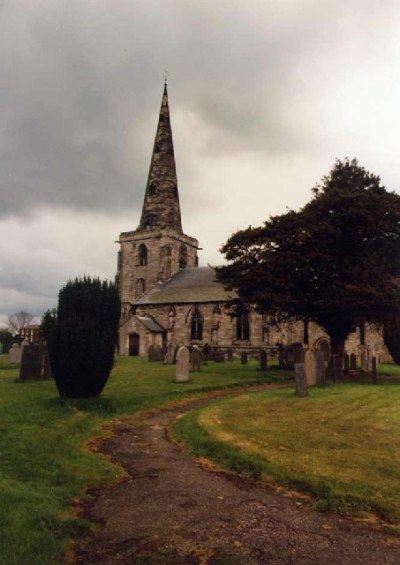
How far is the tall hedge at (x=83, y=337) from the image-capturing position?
40.1ft

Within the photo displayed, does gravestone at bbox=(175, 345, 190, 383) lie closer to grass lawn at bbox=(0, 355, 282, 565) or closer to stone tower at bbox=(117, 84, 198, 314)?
grass lawn at bbox=(0, 355, 282, 565)

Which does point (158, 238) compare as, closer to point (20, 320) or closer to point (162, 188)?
point (162, 188)

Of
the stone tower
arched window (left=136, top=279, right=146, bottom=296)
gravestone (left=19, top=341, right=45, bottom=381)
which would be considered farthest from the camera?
arched window (left=136, top=279, right=146, bottom=296)

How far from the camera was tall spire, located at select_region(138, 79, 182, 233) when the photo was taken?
51.0 metres

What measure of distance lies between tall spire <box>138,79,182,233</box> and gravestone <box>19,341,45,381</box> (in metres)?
33.7

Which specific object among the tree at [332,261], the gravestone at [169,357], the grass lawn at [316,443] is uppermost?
the tree at [332,261]

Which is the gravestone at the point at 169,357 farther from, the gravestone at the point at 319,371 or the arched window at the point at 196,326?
the arched window at the point at 196,326

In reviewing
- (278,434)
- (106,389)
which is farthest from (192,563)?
(106,389)

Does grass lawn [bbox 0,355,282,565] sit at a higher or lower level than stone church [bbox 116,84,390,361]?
lower

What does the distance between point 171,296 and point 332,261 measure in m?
25.2

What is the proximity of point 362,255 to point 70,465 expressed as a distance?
17812 mm

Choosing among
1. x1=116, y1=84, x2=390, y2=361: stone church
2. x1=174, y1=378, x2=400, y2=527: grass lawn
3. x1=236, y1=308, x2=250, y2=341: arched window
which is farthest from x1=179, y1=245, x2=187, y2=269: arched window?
x1=174, y1=378, x2=400, y2=527: grass lawn

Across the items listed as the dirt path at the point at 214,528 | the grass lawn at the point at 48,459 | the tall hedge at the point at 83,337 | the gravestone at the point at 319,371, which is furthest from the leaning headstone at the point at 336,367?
the dirt path at the point at 214,528

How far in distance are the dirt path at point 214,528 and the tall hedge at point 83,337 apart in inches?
221
